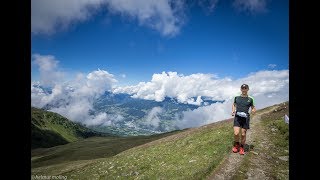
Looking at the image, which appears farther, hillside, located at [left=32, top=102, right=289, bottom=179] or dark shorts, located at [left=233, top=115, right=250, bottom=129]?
dark shorts, located at [left=233, top=115, right=250, bottom=129]

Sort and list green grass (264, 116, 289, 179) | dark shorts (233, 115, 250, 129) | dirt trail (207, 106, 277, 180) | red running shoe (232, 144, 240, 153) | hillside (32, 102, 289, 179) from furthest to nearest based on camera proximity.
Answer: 1. red running shoe (232, 144, 240, 153)
2. dark shorts (233, 115, 250, 129)
3. hillside (32, 102, 289, 179)
4. green grass (264, 116, 289, 179)
5. dirt trail (207, 106, 277, 180)

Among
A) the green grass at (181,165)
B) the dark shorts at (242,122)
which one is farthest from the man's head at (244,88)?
the green grass at (181,165)

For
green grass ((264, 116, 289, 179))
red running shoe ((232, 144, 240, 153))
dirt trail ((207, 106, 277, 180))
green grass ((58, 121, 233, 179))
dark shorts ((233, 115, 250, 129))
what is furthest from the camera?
red running shoe ((232, 144, 240, 153))

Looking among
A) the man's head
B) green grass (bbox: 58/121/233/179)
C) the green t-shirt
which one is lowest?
green grass (bbox: 58/121/233/179)

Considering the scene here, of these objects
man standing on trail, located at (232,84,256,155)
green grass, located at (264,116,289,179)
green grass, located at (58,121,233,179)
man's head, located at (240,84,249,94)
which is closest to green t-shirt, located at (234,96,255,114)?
man standing on trail, located at (232,84,256,155)

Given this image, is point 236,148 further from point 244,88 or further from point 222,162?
point 244,88

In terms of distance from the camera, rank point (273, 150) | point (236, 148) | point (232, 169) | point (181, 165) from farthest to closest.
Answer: point (181, 165) → point (273, 150) → point (236, 148) → point (232, 169)

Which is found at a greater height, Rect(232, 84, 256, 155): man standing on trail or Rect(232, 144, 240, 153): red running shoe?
Rect(232, 84, 256, 155): man standing on trail

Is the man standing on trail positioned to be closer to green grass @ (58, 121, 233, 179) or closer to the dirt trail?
the dirt trail

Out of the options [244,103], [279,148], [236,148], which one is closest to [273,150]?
[279,148]

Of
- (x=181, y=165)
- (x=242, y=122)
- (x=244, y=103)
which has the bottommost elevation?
(x=181, y=165)

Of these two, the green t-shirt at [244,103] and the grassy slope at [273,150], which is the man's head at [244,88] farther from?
the grassy slope at [273,150]

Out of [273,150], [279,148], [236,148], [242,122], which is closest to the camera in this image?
[242,122]

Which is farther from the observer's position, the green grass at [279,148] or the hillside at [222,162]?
the hillside at [222,162]
